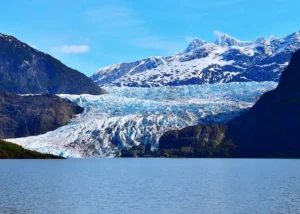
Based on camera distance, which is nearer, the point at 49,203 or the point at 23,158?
the point at 49,203

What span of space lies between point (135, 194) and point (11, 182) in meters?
24.3

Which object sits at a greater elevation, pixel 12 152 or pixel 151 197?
pixel 12 152

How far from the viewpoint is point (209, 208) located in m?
54.2

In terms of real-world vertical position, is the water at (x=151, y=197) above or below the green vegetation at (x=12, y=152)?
below

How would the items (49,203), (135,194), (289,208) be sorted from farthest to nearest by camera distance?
(135,194) < (49,203) < (289,208)

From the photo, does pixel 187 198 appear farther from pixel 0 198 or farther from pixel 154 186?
pixel 0 198

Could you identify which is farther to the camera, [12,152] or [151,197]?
[12,152]

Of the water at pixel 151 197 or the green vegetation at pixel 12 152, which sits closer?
the water at pixel 151 197

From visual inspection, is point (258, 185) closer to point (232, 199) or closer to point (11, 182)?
point (232, 199)

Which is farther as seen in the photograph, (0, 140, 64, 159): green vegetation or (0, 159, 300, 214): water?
(0, 140, 64, 159): green vegetation

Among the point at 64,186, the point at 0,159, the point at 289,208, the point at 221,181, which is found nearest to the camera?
the point at 289,208

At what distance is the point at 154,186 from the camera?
77000 mm

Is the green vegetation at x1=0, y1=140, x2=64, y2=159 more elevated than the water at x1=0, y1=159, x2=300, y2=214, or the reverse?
the green vegetation at x1=0, y1=140, x2=64, y2=159

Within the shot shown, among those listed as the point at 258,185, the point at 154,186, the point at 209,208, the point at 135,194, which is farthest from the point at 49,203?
the point at 258,185
